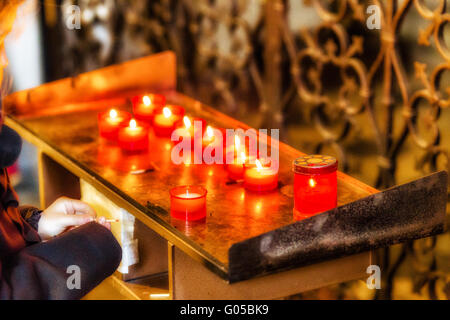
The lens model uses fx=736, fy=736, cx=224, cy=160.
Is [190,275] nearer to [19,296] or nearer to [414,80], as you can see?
[19,296]

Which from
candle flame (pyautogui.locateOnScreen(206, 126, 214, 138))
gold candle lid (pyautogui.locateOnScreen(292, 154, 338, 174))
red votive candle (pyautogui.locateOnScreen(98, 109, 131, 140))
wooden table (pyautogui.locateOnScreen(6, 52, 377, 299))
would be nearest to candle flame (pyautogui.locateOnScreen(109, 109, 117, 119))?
red votive candle (pyautogui.locateOnScreen(98, 109, 131, 140))

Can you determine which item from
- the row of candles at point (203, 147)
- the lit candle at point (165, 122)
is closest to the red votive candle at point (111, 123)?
the row of candles at point (203, 147)

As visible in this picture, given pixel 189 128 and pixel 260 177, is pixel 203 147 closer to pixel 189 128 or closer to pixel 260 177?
pixel 189 128

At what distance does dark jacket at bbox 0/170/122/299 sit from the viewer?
76.8 inches

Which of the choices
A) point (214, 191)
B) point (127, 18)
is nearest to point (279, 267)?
point (214, 191)

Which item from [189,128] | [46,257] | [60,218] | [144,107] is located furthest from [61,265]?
[144,107]

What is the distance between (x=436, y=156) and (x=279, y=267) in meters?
1.38

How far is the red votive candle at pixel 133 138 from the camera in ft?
9.11

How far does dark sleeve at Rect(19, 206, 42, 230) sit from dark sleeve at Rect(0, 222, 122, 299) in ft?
0.93

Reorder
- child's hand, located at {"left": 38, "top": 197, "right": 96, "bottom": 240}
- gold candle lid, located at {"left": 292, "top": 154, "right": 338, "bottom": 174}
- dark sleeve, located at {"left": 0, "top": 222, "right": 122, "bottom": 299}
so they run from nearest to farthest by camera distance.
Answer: dark sleeve, located at {"left": 0, "top": 222, "right": 122, "bottom": 299}, gold candle lid, located at {"left": 292, "top": 154, "right": 338, "bottom": 174}, child's hand, located at {"left": 38, "top": 197, "right": 96, "bottom": 240}

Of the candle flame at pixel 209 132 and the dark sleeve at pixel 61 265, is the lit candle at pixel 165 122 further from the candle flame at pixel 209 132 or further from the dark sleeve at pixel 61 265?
the dark sleeve at pixel 61 265

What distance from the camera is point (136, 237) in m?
2.61

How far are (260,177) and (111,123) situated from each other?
0.81 metres

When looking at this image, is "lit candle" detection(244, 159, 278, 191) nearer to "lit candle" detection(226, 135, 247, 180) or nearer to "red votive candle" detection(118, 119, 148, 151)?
"lit candle" detection(226, 135, 247, 180)
